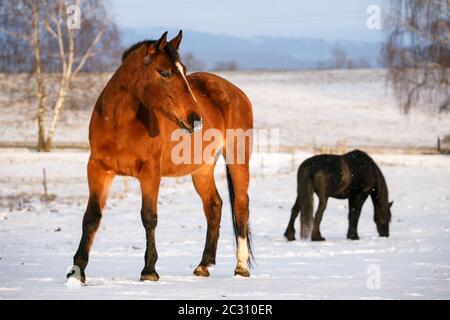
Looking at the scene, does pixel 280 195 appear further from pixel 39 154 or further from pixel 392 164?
pixel 39 154

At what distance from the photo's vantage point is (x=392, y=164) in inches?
1228

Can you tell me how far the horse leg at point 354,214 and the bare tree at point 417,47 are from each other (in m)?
20.2

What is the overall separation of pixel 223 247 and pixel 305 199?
8.53 feet

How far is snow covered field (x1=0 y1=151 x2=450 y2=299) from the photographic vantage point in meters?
6.68

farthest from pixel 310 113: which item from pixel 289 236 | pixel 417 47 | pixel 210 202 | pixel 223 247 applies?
pixel 210 202

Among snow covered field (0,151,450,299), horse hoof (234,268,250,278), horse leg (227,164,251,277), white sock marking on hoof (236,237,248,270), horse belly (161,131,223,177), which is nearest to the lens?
snow covered field (0,151,450,299)

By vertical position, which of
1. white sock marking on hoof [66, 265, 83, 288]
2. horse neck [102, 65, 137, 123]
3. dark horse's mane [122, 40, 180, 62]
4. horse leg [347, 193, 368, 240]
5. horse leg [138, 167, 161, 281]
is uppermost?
dark horse's mane [122, 40, 180, 62]

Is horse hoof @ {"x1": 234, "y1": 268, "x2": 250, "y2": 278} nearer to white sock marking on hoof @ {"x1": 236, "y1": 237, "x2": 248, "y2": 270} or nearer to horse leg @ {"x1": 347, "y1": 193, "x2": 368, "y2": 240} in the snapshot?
white sock marking on hoof @ {"x1": 236, "y1": 237, "x2": 248, "y2": 270}

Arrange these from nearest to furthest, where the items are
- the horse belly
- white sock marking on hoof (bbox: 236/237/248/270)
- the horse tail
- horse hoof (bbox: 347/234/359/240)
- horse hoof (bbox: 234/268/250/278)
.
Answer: the horse belly < horse hoof (bbox: 234/268/250/278) < white sock marking on hoof (bbox: 236/237/248/270) < the horse tail < horse hoof (bbox: 347/234/359/240)

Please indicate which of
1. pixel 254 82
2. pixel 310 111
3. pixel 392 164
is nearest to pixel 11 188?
pixel 392 164

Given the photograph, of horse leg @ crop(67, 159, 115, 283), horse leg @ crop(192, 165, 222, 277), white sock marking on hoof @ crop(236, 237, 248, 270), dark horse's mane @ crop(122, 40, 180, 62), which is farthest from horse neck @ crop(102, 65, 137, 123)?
white sock marking on hoof @ crop(236, 237, 248, 270)

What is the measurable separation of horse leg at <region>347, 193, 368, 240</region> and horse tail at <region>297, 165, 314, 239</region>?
0.88m

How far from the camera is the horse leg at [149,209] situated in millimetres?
7250

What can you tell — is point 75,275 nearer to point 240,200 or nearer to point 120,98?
point 120,98
